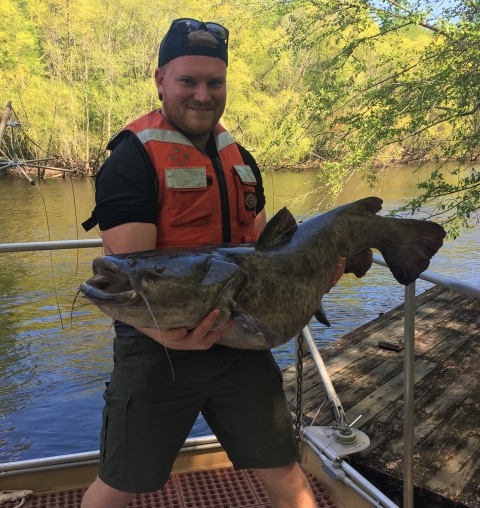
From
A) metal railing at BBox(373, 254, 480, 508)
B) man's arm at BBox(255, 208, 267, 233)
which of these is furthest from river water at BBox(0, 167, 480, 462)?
metal railing at BBox(373, 254, 480, 508)

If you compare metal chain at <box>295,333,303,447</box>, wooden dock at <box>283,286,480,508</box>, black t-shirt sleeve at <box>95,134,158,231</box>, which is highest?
black t-shirt sleeve at <box>95,134,158,231</box>

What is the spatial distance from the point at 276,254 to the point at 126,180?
0.59 metres

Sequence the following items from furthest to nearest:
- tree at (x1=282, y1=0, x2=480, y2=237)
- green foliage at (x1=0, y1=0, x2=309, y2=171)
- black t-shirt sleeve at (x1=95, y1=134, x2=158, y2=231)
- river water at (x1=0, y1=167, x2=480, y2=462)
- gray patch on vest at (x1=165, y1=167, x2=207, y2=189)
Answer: green foliage at (x1=0, y1=0, x2=309, y2=171)
tree at (x1=282, y1=0, x2=480, y2=237)
river water at (x1=0, y1=167, x2=480, y2=462)
gray patch on vest at (x1=165, y1=167, x2=207, y2=189)
black t-shirt sleeve at (x1=95, y1=134, x2=158, y2=231)

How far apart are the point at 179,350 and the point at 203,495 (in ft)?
4.28

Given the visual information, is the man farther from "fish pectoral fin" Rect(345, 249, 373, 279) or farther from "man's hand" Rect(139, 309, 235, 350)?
"fish pectoral fin" Rect(345, 249, 373, 279)

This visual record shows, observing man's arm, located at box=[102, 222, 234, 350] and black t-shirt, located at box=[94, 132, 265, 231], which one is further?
black t-shirt, located at box=[94, 132, 265, 231]

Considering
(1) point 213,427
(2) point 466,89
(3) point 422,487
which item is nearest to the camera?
(1) point 213,427

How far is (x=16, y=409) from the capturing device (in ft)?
22.8

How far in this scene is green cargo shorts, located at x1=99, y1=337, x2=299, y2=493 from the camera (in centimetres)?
195

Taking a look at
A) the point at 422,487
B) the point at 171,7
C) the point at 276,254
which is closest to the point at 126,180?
the point at 276,254

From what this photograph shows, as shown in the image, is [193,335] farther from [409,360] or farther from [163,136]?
[409,360]

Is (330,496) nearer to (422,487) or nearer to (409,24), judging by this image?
(422,487)

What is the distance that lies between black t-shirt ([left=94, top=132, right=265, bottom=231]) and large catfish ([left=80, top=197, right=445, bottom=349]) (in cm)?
20

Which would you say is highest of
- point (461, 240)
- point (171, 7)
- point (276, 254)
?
point (171, 7)
